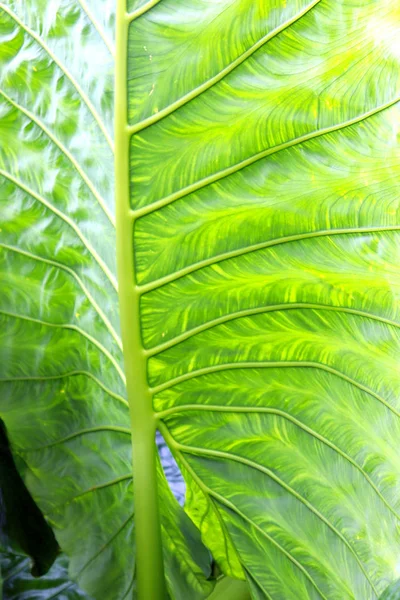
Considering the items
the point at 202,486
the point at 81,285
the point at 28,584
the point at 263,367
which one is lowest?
the point at 28,584

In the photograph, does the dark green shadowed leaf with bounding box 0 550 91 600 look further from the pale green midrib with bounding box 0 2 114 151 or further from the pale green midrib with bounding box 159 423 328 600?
the pale green midrib with bounding box 0 2 114 151

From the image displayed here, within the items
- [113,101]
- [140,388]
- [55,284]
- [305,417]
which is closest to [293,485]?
[305,417]

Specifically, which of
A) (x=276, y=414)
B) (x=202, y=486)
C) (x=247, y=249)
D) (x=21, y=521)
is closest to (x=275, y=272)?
(x=247, y=249)

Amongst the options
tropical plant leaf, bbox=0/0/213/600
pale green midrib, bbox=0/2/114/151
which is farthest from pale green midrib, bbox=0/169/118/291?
pale green midrib, bbox=0/2/114/151

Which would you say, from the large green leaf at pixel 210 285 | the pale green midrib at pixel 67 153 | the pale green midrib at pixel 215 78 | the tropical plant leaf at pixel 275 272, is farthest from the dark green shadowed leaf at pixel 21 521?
the pale green midrib at pixel 215 78

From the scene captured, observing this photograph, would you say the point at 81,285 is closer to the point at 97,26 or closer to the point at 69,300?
the point at 69,300

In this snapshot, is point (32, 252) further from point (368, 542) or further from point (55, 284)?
point (368, 542)
